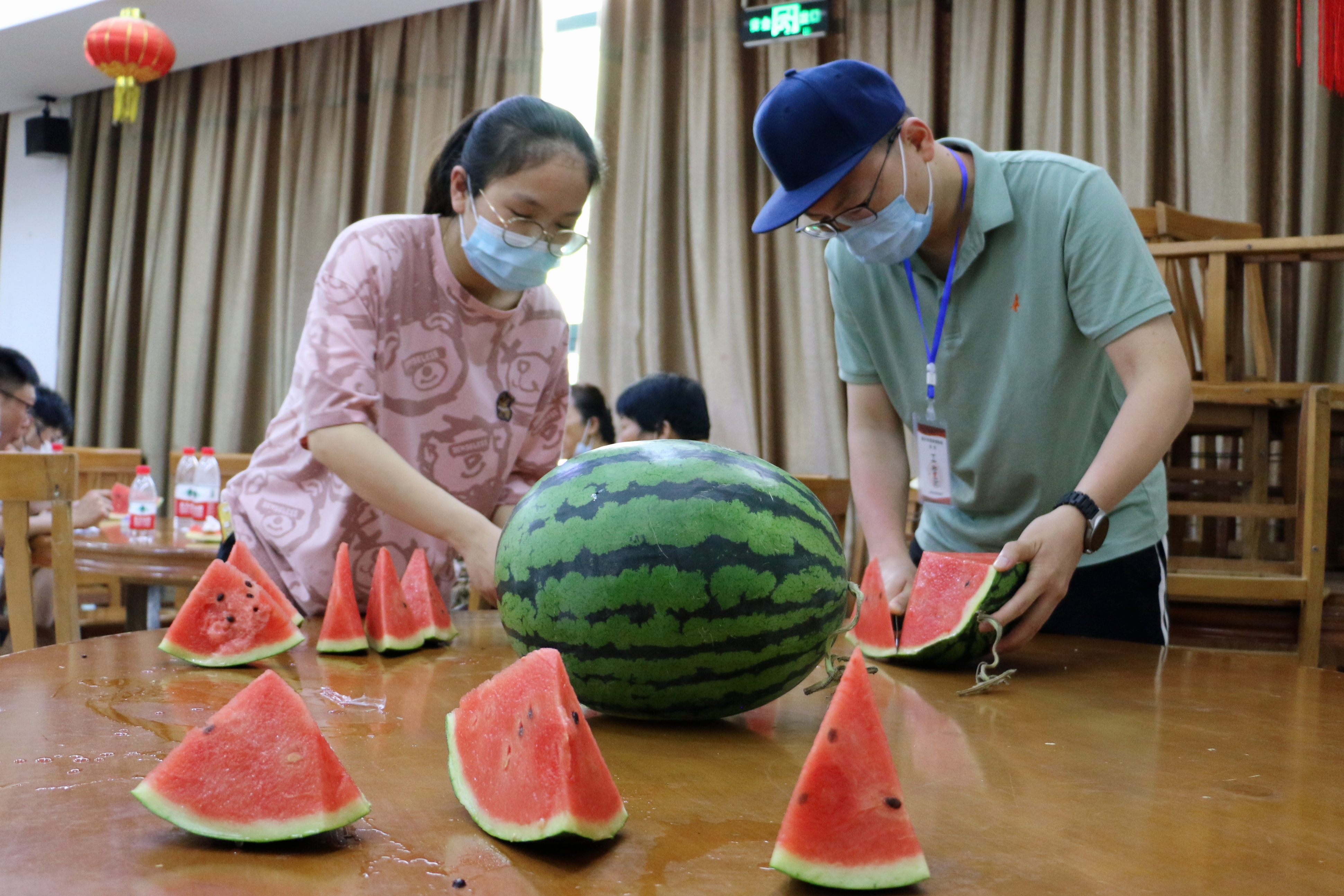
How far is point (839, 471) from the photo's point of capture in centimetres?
534

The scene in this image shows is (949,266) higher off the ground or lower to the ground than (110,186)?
lower

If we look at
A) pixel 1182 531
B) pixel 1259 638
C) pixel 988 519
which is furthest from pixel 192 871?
pixel 1182 531

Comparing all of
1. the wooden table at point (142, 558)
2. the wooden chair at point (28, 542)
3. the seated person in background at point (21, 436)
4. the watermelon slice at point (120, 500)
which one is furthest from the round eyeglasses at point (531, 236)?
the watermelon slice at point (120, 500)

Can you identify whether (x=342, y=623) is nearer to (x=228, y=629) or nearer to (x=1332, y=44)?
(x=228, y=629)

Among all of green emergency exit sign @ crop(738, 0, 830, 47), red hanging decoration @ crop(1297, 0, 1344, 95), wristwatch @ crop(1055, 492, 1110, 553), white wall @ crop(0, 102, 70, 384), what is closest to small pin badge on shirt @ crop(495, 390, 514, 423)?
wristwatch @ crop(1055, 492, 1110, 553)

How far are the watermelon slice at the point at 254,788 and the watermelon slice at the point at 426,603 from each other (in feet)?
2.33

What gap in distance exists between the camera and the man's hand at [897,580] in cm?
157

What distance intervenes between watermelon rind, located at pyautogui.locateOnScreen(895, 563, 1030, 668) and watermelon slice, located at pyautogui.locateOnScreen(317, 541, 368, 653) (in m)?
0.75

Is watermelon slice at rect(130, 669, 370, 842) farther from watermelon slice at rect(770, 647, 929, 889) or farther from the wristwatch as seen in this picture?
the wristwatch

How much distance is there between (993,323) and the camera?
188 centimetres

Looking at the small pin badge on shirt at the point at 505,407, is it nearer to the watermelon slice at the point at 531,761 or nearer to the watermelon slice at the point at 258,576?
the watermelon slice at the point at 258,576

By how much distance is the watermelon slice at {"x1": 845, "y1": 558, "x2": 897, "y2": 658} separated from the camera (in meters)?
1.45

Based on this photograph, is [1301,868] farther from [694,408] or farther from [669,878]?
[694,408]

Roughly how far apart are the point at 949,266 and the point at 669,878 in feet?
4.94
